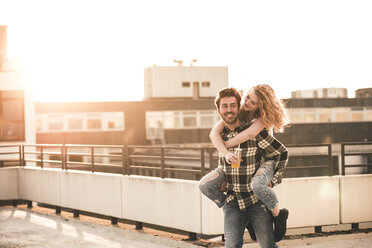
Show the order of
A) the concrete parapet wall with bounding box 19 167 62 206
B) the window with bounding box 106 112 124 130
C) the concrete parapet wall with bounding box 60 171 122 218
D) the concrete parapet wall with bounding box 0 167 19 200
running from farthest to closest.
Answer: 1. the window with bounding box 106 112 124 130
2. the concrete parapet wall with bounding box 0 167 19 200
3. the concrete parapet wall with bounding box 19 167 62 206
4. the concrete parapet wall with bounding box 60 171 122 218

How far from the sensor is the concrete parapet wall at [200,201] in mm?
9141

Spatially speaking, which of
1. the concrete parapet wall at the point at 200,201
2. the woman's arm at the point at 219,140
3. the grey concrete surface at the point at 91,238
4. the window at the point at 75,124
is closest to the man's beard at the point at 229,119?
the woman's arm at the point at 219,140

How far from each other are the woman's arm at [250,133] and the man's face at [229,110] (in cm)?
16

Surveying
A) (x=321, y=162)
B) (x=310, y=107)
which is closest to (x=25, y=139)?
(x=321, y=162)

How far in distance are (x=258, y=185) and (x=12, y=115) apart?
16.9m

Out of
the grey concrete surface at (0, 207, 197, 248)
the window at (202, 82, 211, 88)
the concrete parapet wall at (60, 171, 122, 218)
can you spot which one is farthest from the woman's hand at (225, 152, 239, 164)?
the window at (202, 82, 211, 88)

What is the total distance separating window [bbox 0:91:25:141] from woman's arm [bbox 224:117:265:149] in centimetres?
1626

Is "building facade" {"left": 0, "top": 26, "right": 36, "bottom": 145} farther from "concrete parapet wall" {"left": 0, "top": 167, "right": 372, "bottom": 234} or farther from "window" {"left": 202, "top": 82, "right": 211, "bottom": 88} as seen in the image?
"window" {"left": 202, "top": 82, "right": 211, "bottom": 88}

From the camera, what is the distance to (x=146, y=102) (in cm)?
4641

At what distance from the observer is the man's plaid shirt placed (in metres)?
4.42

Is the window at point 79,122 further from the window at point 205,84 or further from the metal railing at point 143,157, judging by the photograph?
the window at point 205,84

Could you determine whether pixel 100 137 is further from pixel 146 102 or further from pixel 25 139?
pixel 25 139

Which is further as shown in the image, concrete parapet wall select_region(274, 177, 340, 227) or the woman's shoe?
concrete parapet wall select_region(274, 177, 340, 227)

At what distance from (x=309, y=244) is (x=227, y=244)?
436 cm
